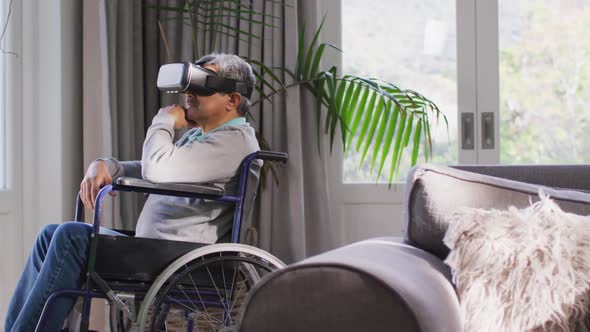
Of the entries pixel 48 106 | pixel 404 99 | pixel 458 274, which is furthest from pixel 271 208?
pixel 458 274

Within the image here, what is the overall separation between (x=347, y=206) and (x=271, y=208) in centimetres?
36

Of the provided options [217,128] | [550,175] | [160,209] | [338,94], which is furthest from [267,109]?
[550,175]

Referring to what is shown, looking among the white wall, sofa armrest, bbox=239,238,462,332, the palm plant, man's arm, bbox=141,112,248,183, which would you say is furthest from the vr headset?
sofa armrest, bbox=239,238,462,332

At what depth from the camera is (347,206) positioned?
3.54 m

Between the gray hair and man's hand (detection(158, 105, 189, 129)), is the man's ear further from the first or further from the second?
man's hand (detection(158, 105, 189, 129))

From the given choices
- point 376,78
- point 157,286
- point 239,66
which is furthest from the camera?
point 376,78

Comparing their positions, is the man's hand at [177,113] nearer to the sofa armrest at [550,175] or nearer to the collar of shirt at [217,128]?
the collar of shirt at [217,128]

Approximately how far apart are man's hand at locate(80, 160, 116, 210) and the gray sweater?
0.09 metres

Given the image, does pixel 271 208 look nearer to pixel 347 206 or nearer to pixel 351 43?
pixel 347 206

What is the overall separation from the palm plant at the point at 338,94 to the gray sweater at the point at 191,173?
3.22 ft

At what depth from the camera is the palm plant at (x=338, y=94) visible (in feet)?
10.6

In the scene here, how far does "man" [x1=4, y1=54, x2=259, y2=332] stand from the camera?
2.02 metres

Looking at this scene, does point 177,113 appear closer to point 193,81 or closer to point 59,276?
point 193,81

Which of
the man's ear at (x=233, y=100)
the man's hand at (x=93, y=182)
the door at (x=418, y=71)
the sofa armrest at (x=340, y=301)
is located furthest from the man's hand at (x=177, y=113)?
the sofa armrest at (x=340, y=301)
